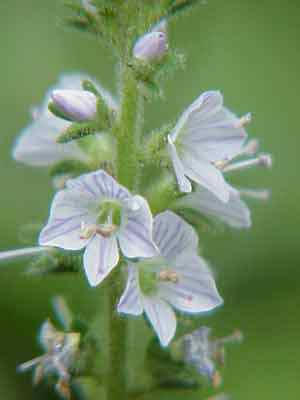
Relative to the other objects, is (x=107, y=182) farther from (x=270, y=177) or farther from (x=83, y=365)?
(x=270, y=177)

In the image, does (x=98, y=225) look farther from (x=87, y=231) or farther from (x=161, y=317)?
(x=161, y=317)

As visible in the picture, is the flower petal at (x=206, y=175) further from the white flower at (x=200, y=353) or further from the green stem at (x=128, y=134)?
the white flower at (x=200, y=353)

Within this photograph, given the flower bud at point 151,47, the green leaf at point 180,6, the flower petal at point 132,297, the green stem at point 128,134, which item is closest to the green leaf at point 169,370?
the flower petal at point 132,297

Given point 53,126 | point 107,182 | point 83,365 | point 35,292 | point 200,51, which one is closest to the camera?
point 107,182

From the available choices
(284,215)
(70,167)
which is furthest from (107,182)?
(284,215)

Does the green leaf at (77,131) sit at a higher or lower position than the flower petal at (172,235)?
higher

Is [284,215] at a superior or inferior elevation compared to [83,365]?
superior

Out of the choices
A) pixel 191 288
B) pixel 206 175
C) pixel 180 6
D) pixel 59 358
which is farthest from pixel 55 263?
pixel 180 6
